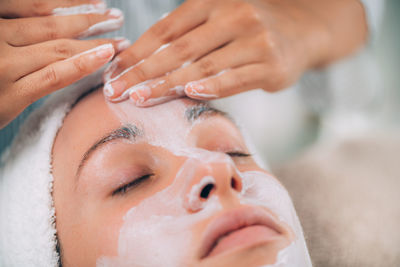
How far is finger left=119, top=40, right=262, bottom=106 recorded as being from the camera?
0.70 meters

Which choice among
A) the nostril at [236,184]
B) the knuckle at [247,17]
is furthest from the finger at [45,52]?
the nostril at [236,184]

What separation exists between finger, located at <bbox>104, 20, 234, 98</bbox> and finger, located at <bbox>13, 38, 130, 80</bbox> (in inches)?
4.3

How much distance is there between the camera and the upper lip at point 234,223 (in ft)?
1.77

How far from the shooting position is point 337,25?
1.23 m

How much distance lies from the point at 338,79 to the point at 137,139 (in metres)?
1.18

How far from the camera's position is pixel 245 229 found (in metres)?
0.56

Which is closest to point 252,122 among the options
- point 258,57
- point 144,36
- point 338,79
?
point 338,79

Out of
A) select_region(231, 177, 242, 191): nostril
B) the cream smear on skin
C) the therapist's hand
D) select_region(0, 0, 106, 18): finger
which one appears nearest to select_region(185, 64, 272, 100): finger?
the therapist's hand

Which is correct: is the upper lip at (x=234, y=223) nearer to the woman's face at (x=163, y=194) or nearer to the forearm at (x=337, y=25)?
the woman's face at (x=163, y=194)

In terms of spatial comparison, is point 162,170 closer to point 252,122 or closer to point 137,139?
point 137,139

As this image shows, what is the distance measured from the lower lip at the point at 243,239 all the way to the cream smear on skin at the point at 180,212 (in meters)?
0.03

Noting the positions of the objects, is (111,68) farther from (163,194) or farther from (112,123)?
(163,194)

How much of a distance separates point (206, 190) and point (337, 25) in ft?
3.06

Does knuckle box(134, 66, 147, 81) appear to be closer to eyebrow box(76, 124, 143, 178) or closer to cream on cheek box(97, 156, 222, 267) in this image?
eyebrow box(76, 124, 143, 178)
